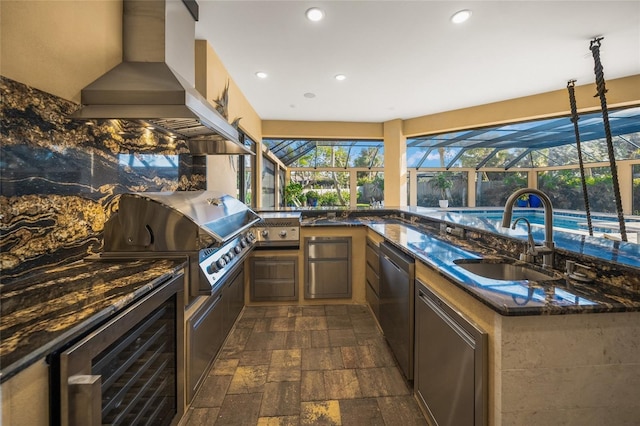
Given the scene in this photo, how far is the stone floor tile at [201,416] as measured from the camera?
1.65 m

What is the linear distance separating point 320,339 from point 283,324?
49 centimetres

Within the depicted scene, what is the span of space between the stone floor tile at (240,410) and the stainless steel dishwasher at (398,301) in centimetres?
100

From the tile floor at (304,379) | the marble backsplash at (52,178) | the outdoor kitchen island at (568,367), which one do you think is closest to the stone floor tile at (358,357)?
the tile floor at (304,379)

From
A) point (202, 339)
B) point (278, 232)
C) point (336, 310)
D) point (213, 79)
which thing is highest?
point (213, 79)

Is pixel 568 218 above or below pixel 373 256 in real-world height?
above

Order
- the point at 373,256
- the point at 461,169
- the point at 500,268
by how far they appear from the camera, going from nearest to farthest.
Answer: the point at 500,268 → the point at 373,256 → the point at 461,169

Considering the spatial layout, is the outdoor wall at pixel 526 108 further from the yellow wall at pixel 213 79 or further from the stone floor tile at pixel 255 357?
the stone floor tile at pixel 255 357

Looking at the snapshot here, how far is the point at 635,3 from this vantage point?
231 cm

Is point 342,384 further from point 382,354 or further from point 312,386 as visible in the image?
point 382,354

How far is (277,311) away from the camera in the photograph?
3229mm

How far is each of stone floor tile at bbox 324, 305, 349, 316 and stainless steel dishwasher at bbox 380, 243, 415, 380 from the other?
0.75 m

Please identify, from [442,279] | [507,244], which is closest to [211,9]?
[442,279]

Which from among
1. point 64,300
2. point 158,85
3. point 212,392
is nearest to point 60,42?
point 158,85

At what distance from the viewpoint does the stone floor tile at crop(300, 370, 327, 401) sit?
6.10 feet
